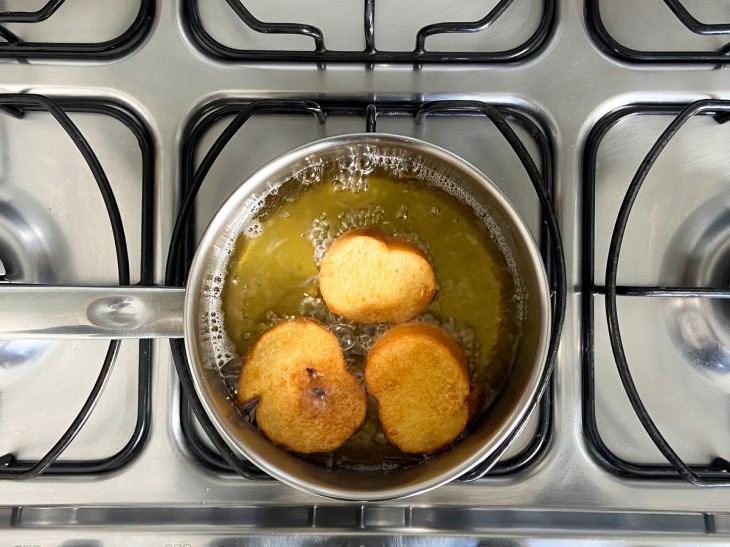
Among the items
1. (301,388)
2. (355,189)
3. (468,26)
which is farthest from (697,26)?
(301,388)

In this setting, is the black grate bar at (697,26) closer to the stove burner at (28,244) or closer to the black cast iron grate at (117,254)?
the black cast iron grate at (117,254)

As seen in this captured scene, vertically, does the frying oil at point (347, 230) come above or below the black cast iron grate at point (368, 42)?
below

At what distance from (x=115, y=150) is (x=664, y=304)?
22.5 inches

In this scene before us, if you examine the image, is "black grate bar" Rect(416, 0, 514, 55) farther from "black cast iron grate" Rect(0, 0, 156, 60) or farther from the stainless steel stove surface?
"black cast iron grate" Rect(0, 0, 156, 60)

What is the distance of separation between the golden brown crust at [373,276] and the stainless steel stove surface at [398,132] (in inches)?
5.0

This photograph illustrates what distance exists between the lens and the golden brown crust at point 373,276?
0.53m

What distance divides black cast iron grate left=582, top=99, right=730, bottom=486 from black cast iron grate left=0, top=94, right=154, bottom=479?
1.38ft

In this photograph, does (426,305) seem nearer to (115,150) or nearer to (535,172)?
(535,172)

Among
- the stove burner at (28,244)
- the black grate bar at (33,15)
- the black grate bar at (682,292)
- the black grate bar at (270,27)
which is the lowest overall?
the black grate bar at (682,292)

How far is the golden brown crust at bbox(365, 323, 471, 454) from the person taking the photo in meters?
0.53

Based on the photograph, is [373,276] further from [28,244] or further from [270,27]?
[28,244]

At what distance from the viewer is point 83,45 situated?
0.57 meters

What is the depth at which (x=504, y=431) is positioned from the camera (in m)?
0.48

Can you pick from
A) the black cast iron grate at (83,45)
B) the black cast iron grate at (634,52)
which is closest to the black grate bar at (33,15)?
the black cast iron grate at (83,45)
